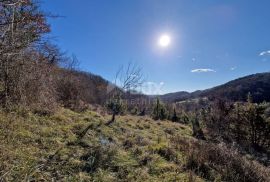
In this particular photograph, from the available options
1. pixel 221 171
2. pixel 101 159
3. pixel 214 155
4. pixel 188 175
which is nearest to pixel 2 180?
pixel 101 159

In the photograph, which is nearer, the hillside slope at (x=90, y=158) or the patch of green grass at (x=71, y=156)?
the patch of green grass at (x=71, y=156)

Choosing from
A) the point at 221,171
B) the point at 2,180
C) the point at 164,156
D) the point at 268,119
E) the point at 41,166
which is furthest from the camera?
the point at 268,119

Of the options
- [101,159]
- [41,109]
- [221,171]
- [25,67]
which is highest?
[25,67]

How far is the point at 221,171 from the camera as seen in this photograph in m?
6.87

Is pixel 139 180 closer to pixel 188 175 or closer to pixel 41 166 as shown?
pixel 188 175

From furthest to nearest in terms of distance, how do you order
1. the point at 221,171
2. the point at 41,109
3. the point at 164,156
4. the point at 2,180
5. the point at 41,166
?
1. the point at 41,109
2. the point at 164,156
3. the point at 221,171
4. the point at 41,166
5. the point at 2,180

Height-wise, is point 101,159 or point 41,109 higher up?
point 41,109

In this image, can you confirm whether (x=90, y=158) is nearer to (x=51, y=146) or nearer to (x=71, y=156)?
(x=71, y=156)

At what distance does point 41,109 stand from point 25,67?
216 centimetres

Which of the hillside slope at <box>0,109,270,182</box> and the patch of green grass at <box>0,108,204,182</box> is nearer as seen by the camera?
the patch of green grass at <box>0,108,204,182</box>

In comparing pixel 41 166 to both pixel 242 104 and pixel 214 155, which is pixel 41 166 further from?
pixel 242 104

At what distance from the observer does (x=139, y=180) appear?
541 centimetres

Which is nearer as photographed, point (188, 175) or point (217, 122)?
point (188, 175)

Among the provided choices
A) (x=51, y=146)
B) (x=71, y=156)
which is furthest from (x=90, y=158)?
(x=51, y=146)
